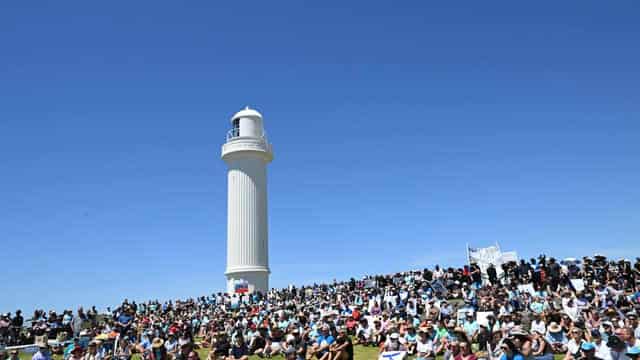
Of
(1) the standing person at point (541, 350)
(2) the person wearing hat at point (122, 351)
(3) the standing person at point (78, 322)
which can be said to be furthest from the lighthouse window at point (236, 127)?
(1) the standing person at point (541, 350)

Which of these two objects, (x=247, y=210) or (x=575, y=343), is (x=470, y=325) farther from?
(x=247, y=210)

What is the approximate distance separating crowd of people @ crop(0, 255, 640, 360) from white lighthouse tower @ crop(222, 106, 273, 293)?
5641mm

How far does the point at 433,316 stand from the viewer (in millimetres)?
16797

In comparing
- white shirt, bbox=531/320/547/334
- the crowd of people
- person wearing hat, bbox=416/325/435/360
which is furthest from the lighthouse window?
white shirt, bbox=531/320/547/334

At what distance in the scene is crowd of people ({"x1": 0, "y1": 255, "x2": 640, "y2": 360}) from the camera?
465 inches

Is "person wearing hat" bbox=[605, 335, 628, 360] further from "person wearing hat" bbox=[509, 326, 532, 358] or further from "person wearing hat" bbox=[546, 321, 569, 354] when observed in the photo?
"person wearing hat" bbox=[546, 321, 569, 354]

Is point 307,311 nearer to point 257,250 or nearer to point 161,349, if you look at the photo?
point 161,349

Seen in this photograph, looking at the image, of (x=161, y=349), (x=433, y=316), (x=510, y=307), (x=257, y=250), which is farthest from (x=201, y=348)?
A: (x=257, y=250)

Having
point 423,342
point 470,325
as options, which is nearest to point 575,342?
point 423,342

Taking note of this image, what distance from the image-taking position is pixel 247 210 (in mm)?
37562

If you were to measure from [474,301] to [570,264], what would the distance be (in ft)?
20.4

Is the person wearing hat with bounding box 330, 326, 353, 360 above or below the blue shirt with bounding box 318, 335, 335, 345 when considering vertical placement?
below

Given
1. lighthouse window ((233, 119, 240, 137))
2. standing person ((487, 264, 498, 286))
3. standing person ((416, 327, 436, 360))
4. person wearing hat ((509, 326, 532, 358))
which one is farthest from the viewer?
lighthouse window ((233, 119, 240, 137))

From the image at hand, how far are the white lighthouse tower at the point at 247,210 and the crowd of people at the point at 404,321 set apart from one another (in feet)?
18.5
